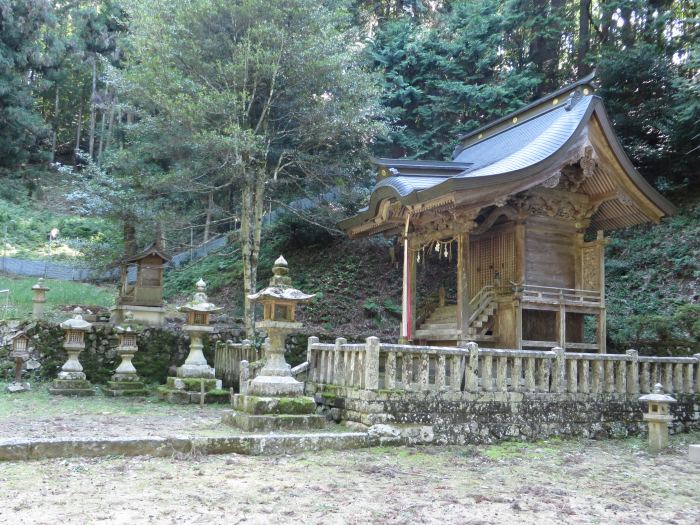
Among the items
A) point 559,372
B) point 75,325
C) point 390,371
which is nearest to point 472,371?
point 390,371

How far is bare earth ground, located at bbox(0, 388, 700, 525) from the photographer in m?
5.07

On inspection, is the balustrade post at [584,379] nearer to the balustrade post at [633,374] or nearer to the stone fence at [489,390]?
the stone fence at [489,390]

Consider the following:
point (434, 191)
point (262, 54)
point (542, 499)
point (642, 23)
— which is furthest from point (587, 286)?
point (642, 23)

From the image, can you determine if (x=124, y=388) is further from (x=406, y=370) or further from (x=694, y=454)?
(x=694, y=454)

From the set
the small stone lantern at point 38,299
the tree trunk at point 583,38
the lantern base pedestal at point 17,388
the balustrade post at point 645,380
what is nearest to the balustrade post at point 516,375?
the balustrade post at point 645,380

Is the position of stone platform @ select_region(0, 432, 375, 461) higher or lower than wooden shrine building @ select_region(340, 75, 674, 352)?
lower

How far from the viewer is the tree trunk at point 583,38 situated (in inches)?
966

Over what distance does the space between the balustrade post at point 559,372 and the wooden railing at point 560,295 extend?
2.40 m

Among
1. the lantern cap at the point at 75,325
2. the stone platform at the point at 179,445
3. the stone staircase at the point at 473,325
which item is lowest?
the stone platform at the point at 179,445

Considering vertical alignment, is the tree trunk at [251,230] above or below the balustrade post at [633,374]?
above

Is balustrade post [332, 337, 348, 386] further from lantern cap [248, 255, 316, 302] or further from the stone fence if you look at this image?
lantern cap [248, 255, 316, 302]

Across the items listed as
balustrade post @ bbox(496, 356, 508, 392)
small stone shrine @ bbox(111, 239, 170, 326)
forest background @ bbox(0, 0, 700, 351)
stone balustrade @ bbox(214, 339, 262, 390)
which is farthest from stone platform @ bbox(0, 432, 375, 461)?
small stone shrine @ bbox(111, 239, 170, 326)

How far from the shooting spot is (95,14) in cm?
3756

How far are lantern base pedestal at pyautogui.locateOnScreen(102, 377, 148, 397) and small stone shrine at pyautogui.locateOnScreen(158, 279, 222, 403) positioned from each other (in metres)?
0.58
